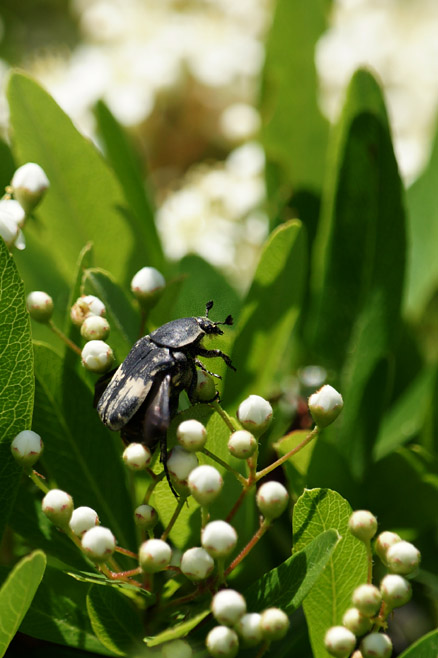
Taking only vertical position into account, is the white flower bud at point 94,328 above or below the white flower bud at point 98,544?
above

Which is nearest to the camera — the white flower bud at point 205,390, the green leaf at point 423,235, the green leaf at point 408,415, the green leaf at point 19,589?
the green leaf at point 19,589

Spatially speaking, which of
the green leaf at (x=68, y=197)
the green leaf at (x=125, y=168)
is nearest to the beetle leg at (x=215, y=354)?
the green leaf at (x=68, y=197)

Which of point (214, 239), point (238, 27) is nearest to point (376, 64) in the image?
point (238, 27)

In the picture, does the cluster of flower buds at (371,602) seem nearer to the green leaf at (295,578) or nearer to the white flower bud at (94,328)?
the green leaf at (295,578)

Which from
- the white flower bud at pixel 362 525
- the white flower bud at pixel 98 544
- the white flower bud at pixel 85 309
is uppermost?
the white flower bud at pixel 85 309

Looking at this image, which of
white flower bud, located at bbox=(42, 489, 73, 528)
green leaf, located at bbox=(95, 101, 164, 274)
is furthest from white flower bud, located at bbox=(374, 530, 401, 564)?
green leaf, located at bbox=(95, 101, 164, 274)

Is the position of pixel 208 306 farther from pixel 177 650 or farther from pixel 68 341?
pixel 177 650
